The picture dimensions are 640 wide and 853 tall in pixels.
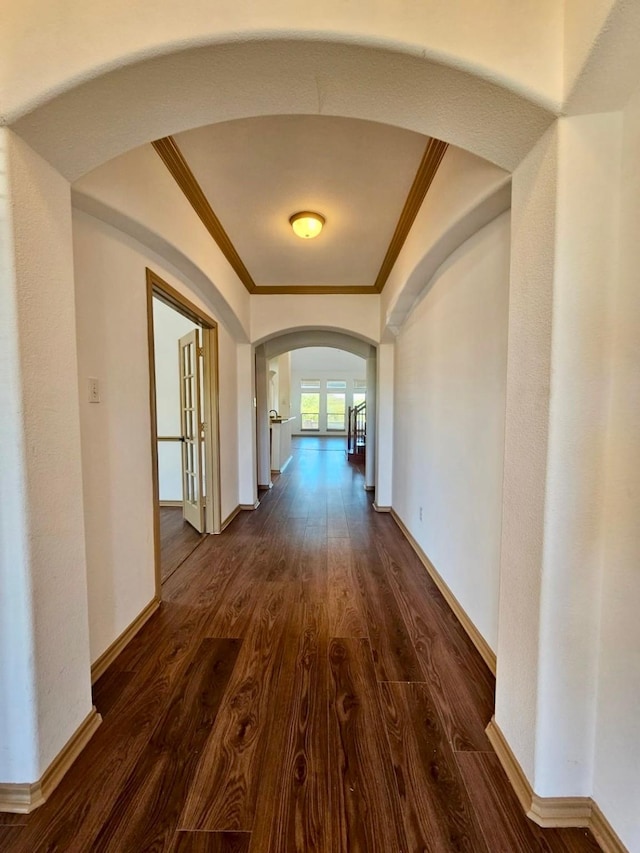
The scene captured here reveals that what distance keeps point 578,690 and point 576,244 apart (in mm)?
1311

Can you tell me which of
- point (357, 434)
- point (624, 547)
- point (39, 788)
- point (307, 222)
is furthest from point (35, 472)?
point (357, 434)

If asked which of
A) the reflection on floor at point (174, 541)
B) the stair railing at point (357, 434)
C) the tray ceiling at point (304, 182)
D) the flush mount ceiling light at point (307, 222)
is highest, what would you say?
the tray ceiling at point (304, 182)

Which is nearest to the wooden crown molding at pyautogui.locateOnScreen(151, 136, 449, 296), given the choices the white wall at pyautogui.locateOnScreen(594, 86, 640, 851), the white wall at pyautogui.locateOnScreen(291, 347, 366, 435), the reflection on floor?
the white wall at pyautogui.locateOnScreen(594, 86, 640, 851)

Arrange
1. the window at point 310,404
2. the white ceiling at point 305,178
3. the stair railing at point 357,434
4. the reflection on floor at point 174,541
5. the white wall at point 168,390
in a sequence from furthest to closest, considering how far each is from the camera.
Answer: the window at point 310,404, the stair railing at point 357,434, the white wall at point 168,390, the reflection on floor at point 174,541, the white ceiling at point 305,178

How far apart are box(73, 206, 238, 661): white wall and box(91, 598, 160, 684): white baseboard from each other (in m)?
0.03

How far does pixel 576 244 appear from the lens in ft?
3.33

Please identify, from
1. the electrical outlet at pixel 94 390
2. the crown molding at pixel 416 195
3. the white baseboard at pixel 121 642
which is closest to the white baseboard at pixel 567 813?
the white baseboard at pixel 121 642

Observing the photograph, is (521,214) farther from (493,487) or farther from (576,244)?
(493,487)

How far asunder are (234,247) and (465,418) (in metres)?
2.49

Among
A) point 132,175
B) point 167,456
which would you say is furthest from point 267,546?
point 132,175

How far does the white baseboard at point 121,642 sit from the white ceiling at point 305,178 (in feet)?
8.61

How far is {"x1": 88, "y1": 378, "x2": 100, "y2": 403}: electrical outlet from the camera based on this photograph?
65.9 inches

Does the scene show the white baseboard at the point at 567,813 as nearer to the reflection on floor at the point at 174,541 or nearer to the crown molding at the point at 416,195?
the reflection on floor at the point at 174,541

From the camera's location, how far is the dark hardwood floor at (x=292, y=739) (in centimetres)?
106
